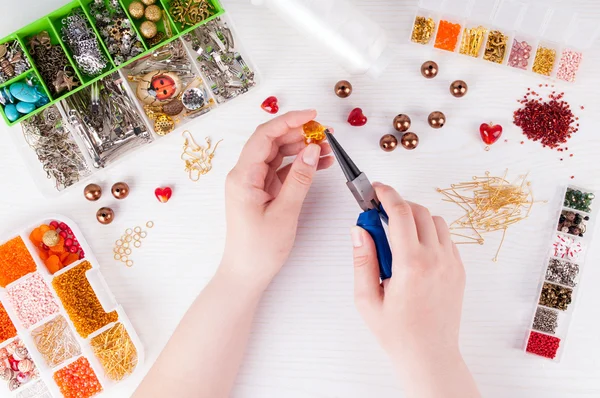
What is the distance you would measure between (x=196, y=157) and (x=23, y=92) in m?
0.54

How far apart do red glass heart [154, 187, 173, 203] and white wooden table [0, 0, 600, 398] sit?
0.03 m

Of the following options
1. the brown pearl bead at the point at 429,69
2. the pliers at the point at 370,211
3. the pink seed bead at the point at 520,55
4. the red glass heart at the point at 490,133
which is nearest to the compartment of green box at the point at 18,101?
the pliers at the point at 370,211

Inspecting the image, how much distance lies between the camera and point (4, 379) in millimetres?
1645

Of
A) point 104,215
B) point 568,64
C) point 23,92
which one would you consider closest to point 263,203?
point 104,215

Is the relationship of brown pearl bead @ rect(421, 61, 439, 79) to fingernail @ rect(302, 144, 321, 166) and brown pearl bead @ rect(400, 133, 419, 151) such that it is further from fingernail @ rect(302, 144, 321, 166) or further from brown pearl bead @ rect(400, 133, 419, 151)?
fingernail @ rect(302, 144, 321, 166)

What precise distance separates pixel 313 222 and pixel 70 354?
897 millimetres

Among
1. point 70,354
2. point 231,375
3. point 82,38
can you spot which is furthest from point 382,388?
point 82,38

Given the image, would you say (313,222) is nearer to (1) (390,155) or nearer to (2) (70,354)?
(1) (390,155)

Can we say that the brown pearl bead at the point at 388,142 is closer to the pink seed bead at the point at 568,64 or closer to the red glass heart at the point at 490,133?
the red glass heart at the point at 490,133

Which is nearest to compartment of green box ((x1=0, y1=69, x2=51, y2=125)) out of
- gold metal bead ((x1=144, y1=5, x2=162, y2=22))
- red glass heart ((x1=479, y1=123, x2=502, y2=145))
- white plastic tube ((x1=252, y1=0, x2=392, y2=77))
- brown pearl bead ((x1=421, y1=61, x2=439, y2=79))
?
gold metal bead ((x1=144, y1=5, x2=162, y2=22))

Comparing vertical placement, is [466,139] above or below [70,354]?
above

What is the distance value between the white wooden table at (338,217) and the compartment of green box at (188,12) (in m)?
0.10

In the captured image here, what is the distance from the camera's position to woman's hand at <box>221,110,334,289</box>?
1.43m

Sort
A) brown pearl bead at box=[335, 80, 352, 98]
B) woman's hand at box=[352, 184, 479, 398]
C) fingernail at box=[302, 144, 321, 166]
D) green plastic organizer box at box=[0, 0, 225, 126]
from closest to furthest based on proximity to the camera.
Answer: woman's hand at box=[352, 184, 479, 398] → fingernail at box=[302, 144, 321, 166] → green plastic organizer box at box=[0, 0, 225, 126] → brown pearl bead at box=[335, 80, 352, 98]
